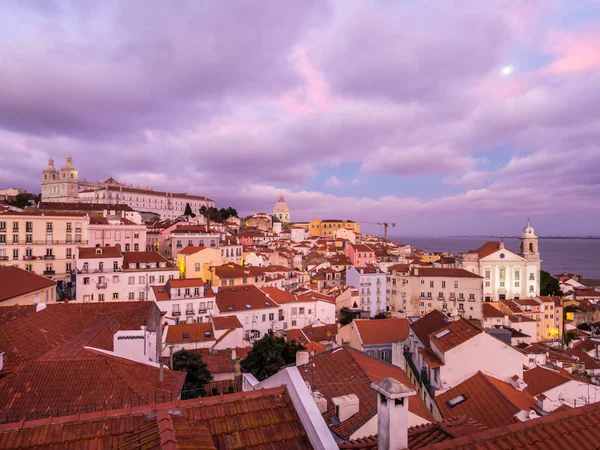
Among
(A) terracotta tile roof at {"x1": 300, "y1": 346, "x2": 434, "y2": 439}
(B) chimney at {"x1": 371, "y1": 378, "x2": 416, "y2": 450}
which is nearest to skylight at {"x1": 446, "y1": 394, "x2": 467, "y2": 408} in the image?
(A) terracotta tile roof at {"x1": 300, "y1": 346, "x2": 434, "y2": 439}

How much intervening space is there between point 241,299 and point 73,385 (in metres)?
24.7

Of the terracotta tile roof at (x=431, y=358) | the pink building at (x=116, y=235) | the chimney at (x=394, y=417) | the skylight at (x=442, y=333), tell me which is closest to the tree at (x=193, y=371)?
the terracotta tile roof at (x=431, y=358)

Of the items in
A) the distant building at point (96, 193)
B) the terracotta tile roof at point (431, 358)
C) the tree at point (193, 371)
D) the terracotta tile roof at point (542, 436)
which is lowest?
the tree at point (193, 371)

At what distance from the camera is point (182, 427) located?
3.65m

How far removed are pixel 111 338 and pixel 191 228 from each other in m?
42.1

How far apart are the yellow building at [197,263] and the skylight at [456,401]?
3243 cm

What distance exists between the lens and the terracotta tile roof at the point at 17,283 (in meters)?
20.5

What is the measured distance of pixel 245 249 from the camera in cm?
6175

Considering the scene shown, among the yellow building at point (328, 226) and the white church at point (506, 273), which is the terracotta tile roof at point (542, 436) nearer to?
the white church at point (506, 273)

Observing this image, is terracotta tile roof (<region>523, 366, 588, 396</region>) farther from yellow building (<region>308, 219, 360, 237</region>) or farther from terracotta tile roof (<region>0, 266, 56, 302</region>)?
yellow building (<region>308, 219, 360, 237</region>)

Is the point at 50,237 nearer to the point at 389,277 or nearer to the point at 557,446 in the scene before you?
the point at 389,277

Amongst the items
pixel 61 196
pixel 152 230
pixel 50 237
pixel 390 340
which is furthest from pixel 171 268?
pixel 61 196

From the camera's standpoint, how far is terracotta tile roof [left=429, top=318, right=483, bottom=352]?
45.2 ft

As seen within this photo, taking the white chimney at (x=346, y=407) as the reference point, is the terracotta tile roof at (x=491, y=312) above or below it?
below
